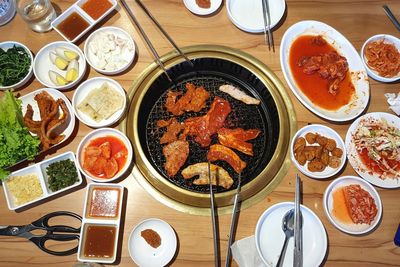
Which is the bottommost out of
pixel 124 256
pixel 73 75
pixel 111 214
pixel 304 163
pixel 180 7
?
pixel 124 256

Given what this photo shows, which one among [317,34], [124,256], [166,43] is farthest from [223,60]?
[124,256]

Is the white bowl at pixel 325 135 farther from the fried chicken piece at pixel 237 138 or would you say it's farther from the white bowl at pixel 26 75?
the white bowl at pixel 26 75

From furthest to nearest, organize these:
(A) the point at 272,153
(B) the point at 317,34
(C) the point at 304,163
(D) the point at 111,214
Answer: (B) the point at 317,34 → (A) the point at 272,153 → (C) the point at 304,163 → (D) the point at 111,214

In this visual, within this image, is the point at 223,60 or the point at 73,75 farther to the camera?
the point at 223,60

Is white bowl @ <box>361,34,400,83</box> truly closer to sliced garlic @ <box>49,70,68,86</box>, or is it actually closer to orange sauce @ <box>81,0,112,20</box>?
orange sauce @ <box>81,0,112,20</box>

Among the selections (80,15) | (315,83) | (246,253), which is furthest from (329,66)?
(80,15)

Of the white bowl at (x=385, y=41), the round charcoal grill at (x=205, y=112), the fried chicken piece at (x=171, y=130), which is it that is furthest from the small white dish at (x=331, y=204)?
the fried chicken piece at (x=171, y=130)

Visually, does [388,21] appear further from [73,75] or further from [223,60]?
[73,75]
